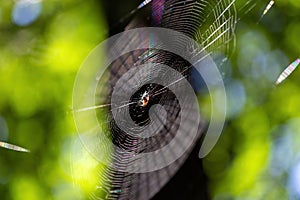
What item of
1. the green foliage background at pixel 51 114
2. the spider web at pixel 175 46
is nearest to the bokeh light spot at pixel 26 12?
the green foliage background at pixel 51 114

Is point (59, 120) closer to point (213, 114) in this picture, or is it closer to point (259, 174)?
Answer: point (213, 114)

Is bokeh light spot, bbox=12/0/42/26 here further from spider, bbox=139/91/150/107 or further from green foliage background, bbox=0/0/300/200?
spider, bbox=139/91/150/107

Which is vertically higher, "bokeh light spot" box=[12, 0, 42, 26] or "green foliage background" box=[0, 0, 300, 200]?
"bokeh light spot" box=[12, 0, 42, 26]

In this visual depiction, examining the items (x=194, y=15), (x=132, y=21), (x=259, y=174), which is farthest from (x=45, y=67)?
(x=259, y=174)

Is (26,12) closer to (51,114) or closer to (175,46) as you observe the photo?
(51,114)

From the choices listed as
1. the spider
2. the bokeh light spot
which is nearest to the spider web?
the spider

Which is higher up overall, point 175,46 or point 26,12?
point 26,12

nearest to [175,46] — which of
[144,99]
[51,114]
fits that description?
[144,99]

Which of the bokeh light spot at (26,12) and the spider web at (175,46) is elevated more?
the bokeh light spot at (26,12)

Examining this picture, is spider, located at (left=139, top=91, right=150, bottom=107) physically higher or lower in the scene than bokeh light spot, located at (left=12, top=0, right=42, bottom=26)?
lower

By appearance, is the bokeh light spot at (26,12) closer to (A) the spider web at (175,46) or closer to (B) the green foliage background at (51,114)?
(B) the green foliage background at (51,114)

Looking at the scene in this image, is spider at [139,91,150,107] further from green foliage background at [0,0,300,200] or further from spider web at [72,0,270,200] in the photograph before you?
green foliage background at [0,0,300,200]
